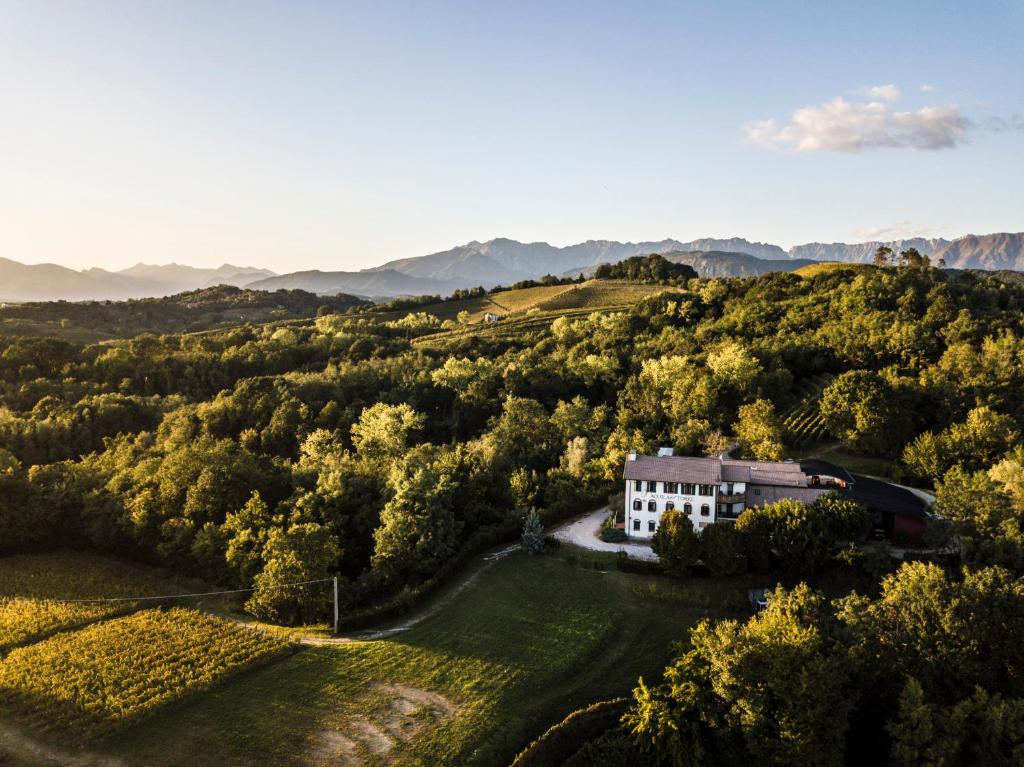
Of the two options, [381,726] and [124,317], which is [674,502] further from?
[124,317]

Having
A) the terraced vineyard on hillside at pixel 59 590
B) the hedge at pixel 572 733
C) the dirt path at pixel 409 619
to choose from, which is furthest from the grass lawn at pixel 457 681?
the terraced vineyard on hillside at pixel 59 590

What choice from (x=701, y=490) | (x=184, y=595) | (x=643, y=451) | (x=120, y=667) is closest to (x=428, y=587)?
(x=184, y=595)

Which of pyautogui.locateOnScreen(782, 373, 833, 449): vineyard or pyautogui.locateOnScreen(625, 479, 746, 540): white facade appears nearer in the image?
pyautogui.locateOnScreen(625, 479, 746, 540): white facade

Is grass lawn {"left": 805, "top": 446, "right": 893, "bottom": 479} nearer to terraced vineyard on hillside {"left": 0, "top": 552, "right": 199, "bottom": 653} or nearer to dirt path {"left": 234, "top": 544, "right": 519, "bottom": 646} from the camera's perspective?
dirt path {"left": 234, "top": 544, "right": 519, "bottom": 646}

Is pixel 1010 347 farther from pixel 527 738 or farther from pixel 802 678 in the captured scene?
pixel 527 738

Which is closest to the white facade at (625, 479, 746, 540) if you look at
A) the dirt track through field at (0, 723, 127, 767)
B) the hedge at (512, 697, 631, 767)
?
the hedge at (512, 697, 631, 767)

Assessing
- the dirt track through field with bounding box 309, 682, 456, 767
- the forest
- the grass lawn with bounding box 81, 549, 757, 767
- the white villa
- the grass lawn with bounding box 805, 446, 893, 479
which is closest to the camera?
the dirt track through field with bounding box 309, 682, 456, 767
